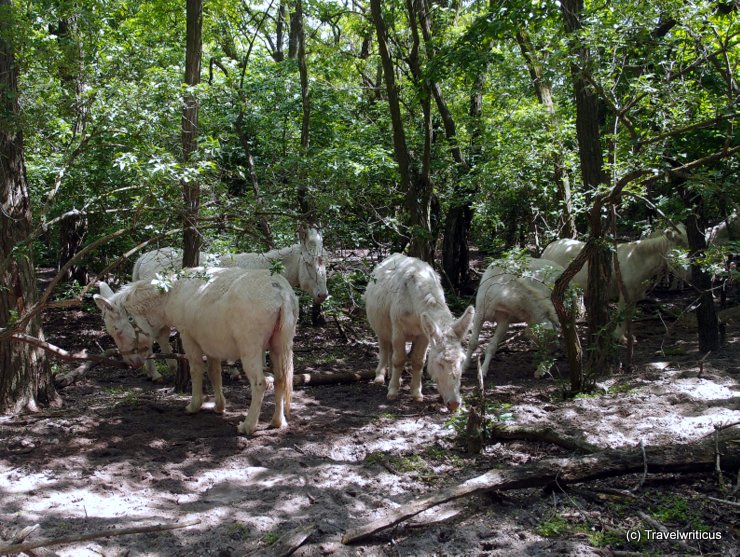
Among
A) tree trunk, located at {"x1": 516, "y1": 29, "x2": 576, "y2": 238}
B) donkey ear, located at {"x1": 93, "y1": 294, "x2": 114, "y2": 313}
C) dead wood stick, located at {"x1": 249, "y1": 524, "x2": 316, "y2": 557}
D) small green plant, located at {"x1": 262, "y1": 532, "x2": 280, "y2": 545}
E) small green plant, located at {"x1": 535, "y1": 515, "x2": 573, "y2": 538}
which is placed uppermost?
tree trunk, located at {"x1": 516, "y1": 29, "x2": 576, "y2": 238}

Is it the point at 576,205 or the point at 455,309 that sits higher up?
the point at 576,205

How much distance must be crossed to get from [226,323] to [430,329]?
2.31 meters

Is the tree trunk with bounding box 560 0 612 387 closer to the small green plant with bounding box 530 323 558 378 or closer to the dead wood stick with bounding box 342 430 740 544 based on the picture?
the small green plant with bounding box 530 323 558 378

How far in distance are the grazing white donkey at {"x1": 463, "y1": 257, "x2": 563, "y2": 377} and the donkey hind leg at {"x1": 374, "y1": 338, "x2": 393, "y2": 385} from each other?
1.14m

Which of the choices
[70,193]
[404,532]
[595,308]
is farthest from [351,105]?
[404,532]

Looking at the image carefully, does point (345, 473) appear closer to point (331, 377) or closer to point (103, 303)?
point (331, 377)

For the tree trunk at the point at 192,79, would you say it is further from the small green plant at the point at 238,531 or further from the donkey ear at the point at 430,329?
the small green plant at the point at 238,531

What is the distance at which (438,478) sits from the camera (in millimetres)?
5484

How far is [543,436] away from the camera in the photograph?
5.91 m

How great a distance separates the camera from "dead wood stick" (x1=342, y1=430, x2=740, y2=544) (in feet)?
15.6

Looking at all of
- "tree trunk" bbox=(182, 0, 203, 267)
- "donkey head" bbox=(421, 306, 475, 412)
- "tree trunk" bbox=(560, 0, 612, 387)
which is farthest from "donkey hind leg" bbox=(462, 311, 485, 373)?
"tree trunk" bbox=(182, 0, 203, 267)

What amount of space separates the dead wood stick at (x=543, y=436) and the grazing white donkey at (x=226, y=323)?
91.9 inches

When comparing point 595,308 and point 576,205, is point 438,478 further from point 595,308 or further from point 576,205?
point 576,205

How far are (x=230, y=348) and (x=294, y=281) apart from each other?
392 centimetres
